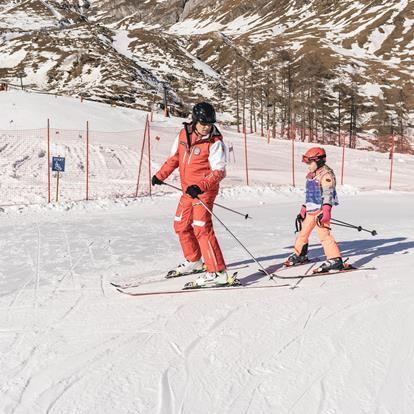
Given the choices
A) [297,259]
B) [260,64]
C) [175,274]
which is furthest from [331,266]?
[260,64]

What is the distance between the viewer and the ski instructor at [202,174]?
15.8 ft

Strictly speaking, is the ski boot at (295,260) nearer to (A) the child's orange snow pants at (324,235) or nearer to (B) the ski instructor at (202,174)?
(A) the child's orange snow pants at (324,235)

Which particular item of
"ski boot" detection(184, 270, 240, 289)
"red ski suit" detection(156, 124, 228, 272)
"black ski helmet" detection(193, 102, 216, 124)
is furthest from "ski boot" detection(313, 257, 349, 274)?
"black ski helmet" detection(193, 102, 216, 124)

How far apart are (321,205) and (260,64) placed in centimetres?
10081

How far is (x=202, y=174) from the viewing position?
16.3 feet

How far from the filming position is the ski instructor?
4.80 m

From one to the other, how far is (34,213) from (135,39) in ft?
336

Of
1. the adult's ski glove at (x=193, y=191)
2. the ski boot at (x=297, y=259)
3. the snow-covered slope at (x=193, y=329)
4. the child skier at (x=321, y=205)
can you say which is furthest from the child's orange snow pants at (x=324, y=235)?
the adult's ski glove at (x=193, y=191)

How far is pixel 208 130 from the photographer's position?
4836 millimetres

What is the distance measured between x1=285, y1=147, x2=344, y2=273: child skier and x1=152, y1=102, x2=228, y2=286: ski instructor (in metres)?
1.26

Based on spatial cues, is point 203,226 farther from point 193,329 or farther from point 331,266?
point 331,266

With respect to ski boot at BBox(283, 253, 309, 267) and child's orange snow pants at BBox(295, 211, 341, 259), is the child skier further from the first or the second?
ski boot at BBox(283, 253, 309, 267)

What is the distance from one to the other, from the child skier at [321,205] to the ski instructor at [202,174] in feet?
4.12

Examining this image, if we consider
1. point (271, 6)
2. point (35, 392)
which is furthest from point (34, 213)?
point (271, 6)
